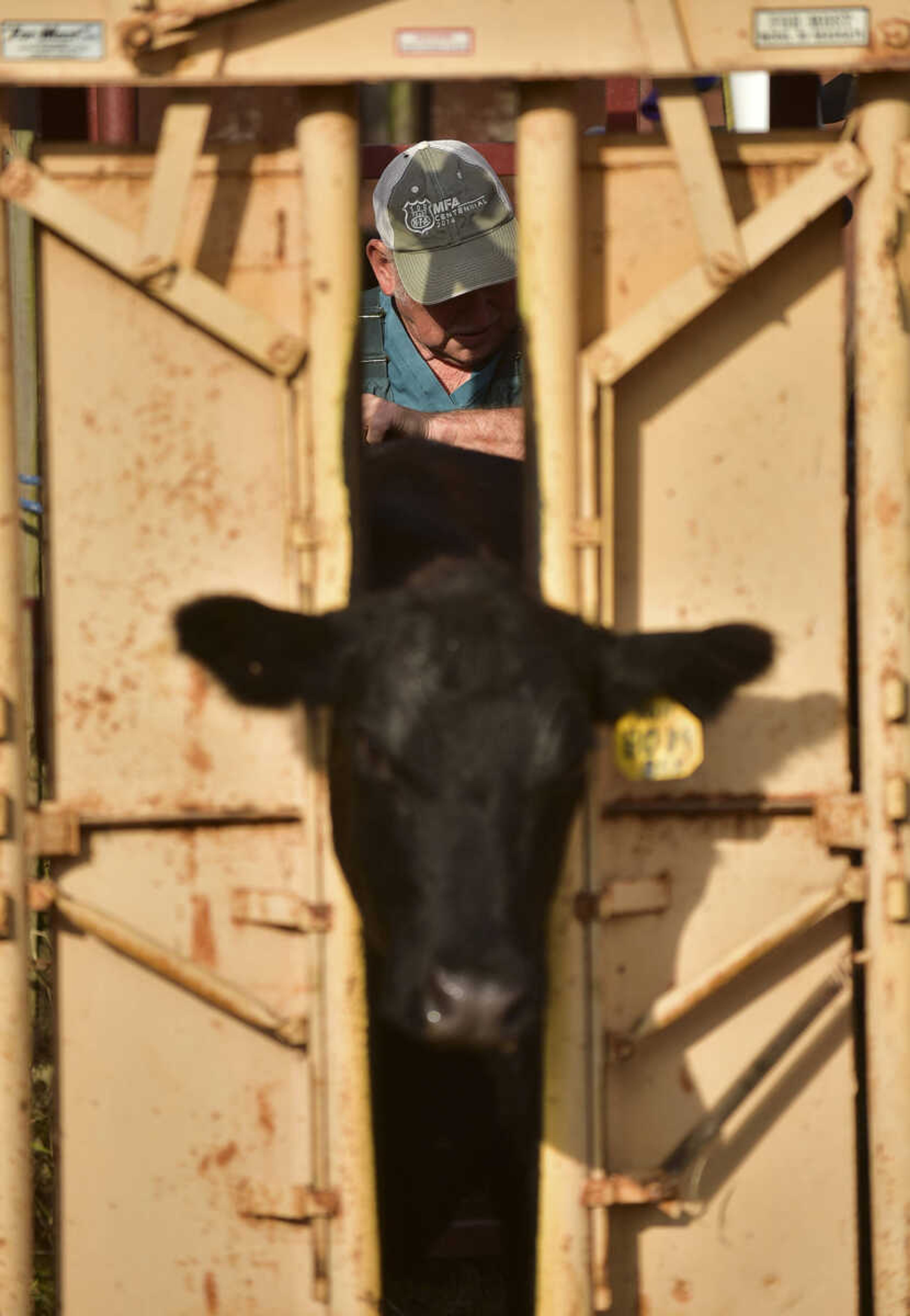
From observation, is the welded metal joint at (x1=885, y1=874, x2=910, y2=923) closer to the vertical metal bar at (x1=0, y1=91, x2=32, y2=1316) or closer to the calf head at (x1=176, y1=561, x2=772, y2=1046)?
the calf head at (x1=176, y1=561, x2=772, y2=1046)

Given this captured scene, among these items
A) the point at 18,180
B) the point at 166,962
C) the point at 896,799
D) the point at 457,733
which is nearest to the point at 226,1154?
the point at 166,962

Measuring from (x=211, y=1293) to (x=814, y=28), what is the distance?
2865 millimetres

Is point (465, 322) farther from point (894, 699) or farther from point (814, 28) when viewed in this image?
point (894, 699)

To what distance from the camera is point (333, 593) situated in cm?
317

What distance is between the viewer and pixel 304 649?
3109 mm

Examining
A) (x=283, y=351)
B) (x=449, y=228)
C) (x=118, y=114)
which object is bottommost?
(x=283, y=351)

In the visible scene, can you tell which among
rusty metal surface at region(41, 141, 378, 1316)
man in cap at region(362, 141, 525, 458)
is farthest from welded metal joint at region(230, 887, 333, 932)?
man in cap at region(362, 141, 525, 458)

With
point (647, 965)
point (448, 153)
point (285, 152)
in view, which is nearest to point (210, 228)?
point (285, 152)

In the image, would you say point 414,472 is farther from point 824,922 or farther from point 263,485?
point 824,922

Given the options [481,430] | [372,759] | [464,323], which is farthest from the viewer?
[464,323]

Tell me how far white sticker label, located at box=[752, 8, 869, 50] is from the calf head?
45.8 inches

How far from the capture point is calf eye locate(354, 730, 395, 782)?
3004mm

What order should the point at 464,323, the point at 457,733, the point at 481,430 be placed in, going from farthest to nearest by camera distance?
the point at 464,323, the point at 481,430, the point at 457,733

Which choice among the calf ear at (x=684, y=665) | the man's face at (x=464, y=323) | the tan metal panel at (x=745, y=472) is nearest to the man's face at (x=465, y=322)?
the man's face at (x=464, y=323)
